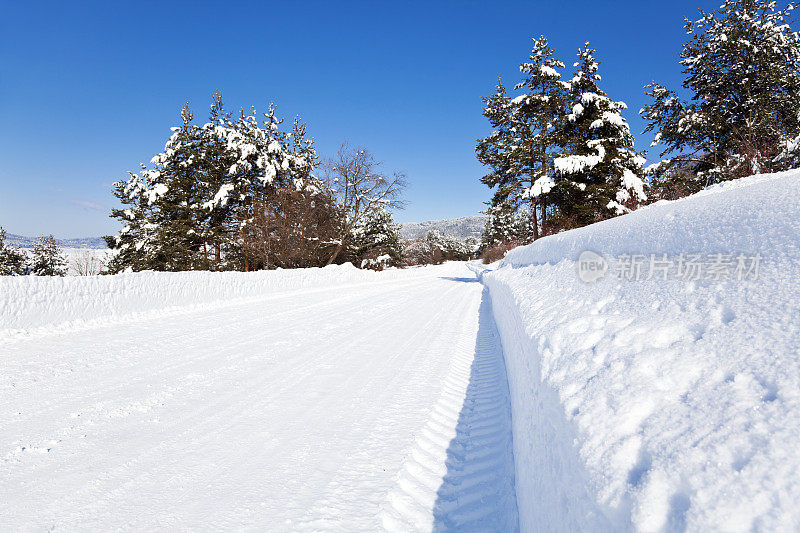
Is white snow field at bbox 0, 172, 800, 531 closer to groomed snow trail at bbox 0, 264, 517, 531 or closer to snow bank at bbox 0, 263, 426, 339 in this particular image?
groomed snow trail at bbox 0, 264, 517, 531

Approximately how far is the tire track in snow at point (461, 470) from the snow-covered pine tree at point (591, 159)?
53.6 ft

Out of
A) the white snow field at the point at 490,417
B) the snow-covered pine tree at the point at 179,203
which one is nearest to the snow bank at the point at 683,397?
the white snow field at the point at 490,417

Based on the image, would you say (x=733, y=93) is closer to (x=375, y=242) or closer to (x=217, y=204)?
(x=375, y=242)

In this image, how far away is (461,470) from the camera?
2.50 metres

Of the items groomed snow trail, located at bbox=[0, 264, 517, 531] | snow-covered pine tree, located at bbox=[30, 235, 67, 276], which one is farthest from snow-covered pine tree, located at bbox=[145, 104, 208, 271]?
snow-covered pine tree, located at bbox=[30, 235, 67, 276]

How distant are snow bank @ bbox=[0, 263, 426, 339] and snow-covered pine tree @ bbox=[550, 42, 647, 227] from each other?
51.1ft

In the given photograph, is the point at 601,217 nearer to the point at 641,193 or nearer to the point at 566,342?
the point at 641,193

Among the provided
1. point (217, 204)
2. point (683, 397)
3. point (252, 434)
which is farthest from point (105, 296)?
point (217, 204)

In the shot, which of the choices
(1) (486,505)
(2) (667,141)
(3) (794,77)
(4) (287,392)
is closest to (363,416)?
(4) (287,392)

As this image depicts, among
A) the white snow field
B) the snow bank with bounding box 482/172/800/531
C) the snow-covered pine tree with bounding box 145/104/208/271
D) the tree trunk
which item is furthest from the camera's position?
the tree trunk

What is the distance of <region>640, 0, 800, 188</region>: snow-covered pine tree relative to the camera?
52.6 feet

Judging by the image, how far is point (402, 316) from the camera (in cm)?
783

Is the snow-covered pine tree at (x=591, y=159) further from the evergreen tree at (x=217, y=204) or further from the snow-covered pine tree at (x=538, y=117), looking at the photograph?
the evergreen tree at (x=217, y=204)

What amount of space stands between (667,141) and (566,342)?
23106 mm
